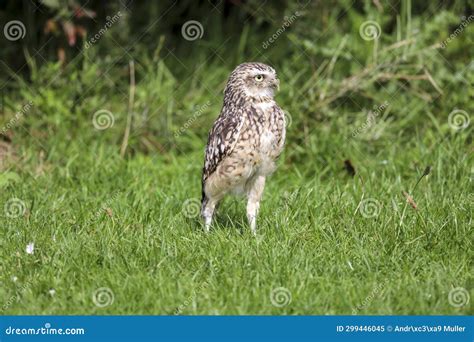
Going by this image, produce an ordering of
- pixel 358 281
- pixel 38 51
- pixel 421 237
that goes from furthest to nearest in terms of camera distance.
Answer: pixel 38 51 < pixel 421 237 < pixel 358 281

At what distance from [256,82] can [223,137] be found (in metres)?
0.51

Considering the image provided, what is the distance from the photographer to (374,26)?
28.9 ft

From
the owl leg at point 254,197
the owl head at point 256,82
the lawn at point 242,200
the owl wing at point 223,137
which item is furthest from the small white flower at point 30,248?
the owl head at point 256,82

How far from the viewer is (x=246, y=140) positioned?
605cm

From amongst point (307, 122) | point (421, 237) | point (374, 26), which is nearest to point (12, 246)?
point (421, 237)

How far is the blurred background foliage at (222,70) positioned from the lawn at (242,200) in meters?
0.02

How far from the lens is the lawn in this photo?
5.20m

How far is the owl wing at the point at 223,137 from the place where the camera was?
239 inches

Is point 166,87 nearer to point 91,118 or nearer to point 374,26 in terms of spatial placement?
point 91,118

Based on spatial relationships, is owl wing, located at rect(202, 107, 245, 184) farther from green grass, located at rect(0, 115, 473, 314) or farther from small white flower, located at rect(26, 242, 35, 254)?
small white flower, located at rect(26, 242, 35, 254)

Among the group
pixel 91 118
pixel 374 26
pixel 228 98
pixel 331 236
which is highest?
pixel 374 26

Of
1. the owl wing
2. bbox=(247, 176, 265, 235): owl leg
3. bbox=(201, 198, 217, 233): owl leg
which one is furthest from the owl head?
bbox=(201, 198, 217, 233): owl leg

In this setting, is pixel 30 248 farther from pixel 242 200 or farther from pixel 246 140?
pixel 242 200

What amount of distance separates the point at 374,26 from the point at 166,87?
2.37 metres
